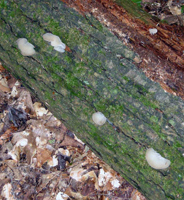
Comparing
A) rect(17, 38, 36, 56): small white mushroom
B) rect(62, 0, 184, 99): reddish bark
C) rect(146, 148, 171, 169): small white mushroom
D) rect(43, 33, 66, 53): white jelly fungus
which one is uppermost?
rect(62, 0, 184, 99): reddish bark

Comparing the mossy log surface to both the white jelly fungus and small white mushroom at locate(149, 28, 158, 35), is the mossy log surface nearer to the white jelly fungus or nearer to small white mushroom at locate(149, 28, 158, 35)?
the white jelly fungus

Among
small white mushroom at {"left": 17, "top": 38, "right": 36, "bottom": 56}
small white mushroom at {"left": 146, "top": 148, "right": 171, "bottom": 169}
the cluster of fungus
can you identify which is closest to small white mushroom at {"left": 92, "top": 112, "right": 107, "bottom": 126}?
the cluster of fungus

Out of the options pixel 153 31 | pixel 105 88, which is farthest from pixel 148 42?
pixel 105 88

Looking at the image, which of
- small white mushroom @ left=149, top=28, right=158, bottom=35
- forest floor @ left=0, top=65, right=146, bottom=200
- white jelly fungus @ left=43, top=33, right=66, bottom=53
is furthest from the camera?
forest floor @ left=0, top=65, right=146, bottom=200

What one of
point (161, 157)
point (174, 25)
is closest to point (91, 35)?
point (174, 25)

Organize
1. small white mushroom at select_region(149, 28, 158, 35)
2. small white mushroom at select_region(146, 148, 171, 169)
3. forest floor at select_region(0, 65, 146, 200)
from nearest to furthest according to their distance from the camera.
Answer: small white mushroom at select_region(146, 148, 171, 169) < small white mushroom at select_region(149, 28, 158, 35) < forest floor at select_region(0, 65, 146, 200)

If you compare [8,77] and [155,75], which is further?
[8,77]

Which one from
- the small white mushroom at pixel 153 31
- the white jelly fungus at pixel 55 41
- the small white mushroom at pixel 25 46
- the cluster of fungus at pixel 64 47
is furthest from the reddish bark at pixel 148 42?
the small white mushroom at pixel 25 46

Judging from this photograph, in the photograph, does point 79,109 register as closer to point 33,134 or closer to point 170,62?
point 170,62
